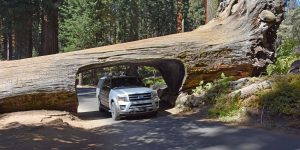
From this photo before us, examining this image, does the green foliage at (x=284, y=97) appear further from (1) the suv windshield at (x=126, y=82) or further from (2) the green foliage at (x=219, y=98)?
(1) the suv windshield at (x=126, y=82)

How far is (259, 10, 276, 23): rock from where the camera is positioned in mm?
16594

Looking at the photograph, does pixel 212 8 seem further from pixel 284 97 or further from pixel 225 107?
pixel 284 97

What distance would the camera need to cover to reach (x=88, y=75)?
49000 mm

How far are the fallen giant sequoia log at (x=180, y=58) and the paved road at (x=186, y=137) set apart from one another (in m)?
3.21

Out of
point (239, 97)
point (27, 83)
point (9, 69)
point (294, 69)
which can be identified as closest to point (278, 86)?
point (239, 97)

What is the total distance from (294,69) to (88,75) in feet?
119

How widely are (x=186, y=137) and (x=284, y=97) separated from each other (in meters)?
3.35

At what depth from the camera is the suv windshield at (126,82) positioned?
16.9 m

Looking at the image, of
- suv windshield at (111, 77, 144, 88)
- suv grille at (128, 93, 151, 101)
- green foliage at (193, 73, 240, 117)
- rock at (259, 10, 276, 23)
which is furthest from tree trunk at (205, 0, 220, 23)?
suv grille at (128, 93, 151, 101)

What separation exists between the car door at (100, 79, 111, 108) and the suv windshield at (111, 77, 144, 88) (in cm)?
28

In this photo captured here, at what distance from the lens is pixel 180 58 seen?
1656cm

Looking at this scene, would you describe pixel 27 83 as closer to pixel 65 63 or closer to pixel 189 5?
pixel 65 63

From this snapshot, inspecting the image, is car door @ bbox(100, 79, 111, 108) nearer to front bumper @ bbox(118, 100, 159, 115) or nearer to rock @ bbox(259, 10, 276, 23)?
front bumper @ bbox(118, 100, 159, 115)

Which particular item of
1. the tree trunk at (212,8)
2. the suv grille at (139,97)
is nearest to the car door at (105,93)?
the suv grille at (139,97)
